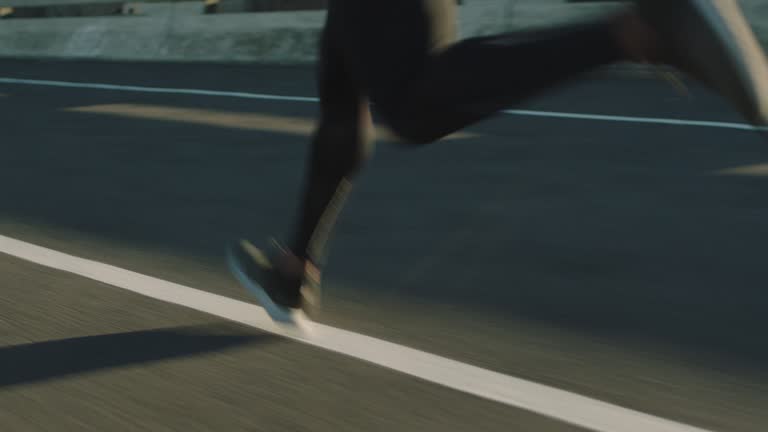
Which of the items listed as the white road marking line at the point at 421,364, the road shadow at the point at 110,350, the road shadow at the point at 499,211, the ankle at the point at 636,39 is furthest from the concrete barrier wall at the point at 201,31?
the ankle at the point at 636,39

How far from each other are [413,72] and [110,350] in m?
1.37

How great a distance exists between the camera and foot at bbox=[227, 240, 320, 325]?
4047 millimetres

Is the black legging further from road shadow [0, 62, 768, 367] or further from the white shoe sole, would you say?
road shadow [0, 62, 768, 367]

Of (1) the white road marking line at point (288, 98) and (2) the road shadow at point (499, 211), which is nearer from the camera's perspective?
(2) the road shadow at point (499, 211)

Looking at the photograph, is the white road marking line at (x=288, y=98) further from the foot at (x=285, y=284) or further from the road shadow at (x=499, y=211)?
the foot at (x=285, y=284)

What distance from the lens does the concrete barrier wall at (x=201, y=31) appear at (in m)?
13.2

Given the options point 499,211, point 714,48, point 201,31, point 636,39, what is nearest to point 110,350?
point 636,39

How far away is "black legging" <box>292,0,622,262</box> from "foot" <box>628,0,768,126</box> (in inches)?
5.2

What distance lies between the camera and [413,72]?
330 cm

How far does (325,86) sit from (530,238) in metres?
1.91

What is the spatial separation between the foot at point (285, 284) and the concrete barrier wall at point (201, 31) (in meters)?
8.72

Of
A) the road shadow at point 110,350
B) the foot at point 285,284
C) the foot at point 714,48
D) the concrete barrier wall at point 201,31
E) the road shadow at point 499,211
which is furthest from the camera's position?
the concrete barrier wall at point 201,31

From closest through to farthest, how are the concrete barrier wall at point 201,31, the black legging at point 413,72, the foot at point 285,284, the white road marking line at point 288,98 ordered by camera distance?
the black legging at point 413,72, the foot at point 285,284, the white road marking line at point 288,98, the concrete barrier wall at point 201,31

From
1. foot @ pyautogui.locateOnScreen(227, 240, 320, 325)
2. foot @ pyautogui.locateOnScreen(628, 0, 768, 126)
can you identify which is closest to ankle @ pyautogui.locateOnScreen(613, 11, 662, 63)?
foot @ pyautogui.locateOnScreen(628, 0, 768, 126)
